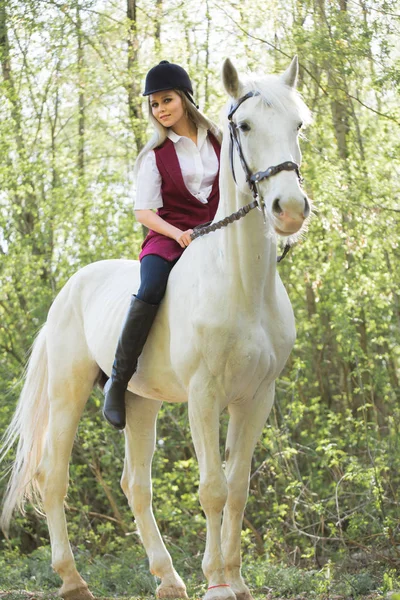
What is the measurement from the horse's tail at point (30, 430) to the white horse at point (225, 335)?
372mm

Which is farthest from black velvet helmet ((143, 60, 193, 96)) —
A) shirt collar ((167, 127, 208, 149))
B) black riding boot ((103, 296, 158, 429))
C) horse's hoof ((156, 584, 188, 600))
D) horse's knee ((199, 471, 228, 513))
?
horse's hoof ((156, 584, 188, 600))

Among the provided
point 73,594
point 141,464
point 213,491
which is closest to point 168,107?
point 213,491

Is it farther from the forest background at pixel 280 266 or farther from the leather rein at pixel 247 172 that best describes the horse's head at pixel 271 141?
the forest background at pixel 280 266

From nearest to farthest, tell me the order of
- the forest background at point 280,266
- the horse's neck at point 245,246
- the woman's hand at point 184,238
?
the horse's neck at point 245,246
the woman's hand at point 184,238
the forest background at point 280,266

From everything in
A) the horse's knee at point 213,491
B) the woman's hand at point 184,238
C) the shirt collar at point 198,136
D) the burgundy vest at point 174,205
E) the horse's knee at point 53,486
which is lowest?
the horse's knee at point 53,486

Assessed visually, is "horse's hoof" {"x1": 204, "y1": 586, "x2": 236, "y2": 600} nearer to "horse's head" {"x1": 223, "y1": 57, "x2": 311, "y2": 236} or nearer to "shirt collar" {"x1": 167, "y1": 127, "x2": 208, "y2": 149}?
"horse's head" {"x1": 223, "y1": 57, "x2": 311, "y2": 236}

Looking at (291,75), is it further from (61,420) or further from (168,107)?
(61,420)

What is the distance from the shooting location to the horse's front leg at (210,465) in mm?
4324

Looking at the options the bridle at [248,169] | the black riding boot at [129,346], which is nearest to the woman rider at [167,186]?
the black riding boot at [129,346]

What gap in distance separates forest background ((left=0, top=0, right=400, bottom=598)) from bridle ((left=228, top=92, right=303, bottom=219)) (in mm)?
3346

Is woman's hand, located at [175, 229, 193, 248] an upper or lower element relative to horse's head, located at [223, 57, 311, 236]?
lower

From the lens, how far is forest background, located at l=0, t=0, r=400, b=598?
8055 mm

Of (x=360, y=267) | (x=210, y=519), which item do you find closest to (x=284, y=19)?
(x=360, y=267)

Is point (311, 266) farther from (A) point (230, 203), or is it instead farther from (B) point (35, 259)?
(A) point (230, 203)
